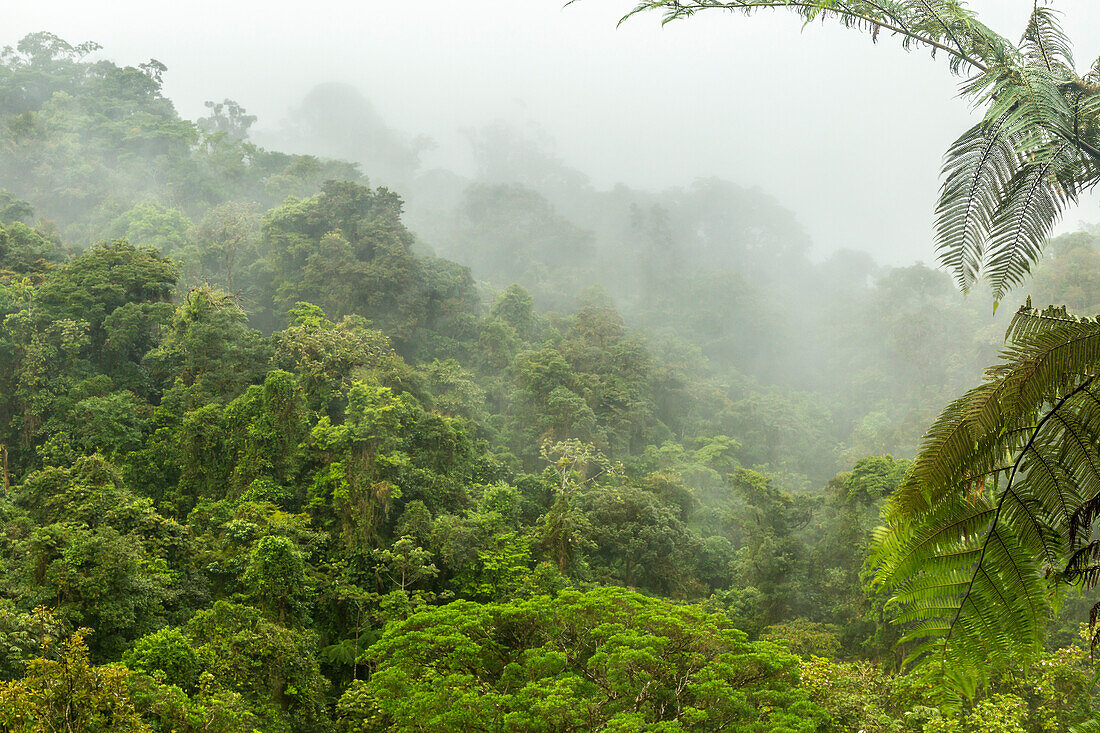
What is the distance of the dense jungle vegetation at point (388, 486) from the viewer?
30.7 ft

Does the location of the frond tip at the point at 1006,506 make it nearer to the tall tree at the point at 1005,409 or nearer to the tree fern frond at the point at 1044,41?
the tall tree at the point at 1005,409

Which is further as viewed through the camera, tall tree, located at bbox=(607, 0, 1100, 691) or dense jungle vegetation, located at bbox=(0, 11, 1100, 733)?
dense jungle vegetation, located at bbox=(0, 11, 1100, 733)

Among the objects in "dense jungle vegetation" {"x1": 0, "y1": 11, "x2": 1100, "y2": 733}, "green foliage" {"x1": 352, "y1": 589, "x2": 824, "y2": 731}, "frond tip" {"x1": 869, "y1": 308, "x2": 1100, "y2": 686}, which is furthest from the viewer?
"dense jungle vegetation" {"x1": 0, "y1": 11, "x2": 1100, "y2": 733}

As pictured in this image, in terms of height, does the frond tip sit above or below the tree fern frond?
below

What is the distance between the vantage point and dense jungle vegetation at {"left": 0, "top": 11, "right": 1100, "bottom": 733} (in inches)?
368

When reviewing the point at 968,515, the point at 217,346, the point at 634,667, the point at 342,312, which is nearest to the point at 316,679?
the point at 634,667

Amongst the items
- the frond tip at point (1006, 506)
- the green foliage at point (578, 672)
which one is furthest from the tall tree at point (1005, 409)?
the green foliage at point (578, 672)

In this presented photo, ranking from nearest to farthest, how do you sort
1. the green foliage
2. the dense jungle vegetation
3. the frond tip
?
the frond tip < the green foliage < the dense jungle vegetation

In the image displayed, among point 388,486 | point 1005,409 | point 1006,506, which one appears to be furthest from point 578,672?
point 1005,409

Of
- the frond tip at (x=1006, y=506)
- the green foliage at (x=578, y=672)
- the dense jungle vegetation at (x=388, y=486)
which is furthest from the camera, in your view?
the dense jungle vegetation at (x=388, y=486)

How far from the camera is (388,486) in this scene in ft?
51.2

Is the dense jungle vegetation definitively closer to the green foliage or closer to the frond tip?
the green foliage

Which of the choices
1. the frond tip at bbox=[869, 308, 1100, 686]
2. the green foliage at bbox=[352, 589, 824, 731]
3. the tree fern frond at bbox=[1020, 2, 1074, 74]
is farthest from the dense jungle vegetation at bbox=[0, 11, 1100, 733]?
the tree fern frond at bbox=[1020, 2, 1074, 74]

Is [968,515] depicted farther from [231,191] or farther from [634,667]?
[231,191]
